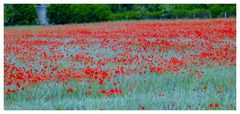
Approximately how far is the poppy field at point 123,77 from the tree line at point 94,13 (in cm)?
1422

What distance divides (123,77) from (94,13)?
21513 millimetres

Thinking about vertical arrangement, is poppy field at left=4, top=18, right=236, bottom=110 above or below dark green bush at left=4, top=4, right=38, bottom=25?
below

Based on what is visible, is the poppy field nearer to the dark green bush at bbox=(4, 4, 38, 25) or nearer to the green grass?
the green grass

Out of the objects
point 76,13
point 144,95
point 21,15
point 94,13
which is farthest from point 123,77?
point 94,13

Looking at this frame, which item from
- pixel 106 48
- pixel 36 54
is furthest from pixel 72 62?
pixel 106 48

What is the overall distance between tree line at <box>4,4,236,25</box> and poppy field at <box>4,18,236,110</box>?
14219mm

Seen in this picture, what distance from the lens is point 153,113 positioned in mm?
5219

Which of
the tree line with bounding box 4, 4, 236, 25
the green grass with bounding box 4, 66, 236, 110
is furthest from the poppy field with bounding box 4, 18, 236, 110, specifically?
the tree line with bounding box 4, 4, 236, 25

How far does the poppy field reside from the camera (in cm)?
573

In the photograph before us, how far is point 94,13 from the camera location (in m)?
28.7

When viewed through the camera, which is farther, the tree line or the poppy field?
the tree line

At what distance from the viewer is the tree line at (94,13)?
25744 millimetres

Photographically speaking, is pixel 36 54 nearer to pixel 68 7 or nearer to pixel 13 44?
pixel 13 44

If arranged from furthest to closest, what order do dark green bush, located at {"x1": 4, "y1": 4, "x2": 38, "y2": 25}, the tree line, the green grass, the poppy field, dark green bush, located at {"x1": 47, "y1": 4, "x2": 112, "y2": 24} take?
1. dark green bush, located at {"x1": 47, "y1": 4, "x2": 112, "y2": 24}
2. the tree line
3. dark green bush, located at {"x1": 4, "y1": 4, "x2": 38, "y2": 25}
4. the poppy field
5. the green grass
